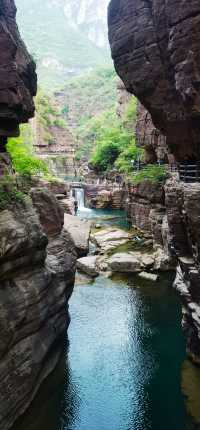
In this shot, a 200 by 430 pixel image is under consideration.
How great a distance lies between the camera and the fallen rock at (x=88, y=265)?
28.2 meters

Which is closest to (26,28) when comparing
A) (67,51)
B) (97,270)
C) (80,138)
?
Result: (67,51)

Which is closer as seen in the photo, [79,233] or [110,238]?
[79,233]

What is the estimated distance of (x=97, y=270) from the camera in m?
29.0

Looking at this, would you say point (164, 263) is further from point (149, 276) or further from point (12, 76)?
point (12, 76)

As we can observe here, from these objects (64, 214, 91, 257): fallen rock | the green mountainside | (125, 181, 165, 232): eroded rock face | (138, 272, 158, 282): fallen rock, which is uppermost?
the green mountainside

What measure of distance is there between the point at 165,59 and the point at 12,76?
7.56 meters

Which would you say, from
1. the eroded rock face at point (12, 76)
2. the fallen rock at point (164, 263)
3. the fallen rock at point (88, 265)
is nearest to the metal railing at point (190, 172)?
the eroded rock face at point (12, 76)

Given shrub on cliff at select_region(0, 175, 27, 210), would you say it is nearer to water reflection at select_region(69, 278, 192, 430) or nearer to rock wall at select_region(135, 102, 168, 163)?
water reflection at select_region(69, 278, 192, 430)

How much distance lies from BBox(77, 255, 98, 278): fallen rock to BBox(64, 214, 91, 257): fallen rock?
1.28 meters

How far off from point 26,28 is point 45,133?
438ft

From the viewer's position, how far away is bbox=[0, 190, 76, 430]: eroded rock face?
539 inches

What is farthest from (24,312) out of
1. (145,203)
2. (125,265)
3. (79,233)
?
A: (145,203)

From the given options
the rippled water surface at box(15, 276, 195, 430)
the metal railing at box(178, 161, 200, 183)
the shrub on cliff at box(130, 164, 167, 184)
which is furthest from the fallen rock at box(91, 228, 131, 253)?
the metal railing at box(178, 161, 200, 183)

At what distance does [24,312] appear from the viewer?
14.6 m
